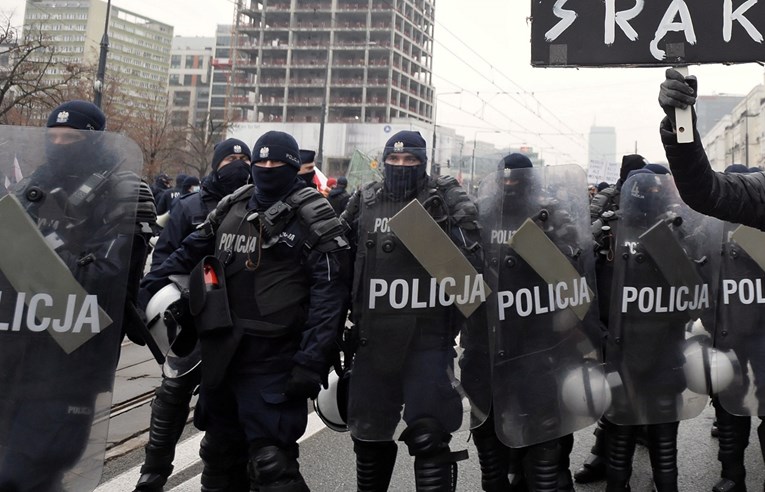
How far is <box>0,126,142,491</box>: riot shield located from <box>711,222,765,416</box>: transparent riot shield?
2.89m

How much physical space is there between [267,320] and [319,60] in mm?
Answer: 75994

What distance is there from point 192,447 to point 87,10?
346ft

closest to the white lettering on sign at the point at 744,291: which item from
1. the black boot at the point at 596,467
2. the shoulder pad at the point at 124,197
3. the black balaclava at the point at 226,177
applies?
the black boot at the point at 596,467

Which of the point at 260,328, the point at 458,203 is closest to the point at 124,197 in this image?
the point at 260,328

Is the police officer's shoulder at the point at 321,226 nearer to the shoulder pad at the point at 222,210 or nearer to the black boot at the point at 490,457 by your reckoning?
the shoulder pad at the point at 222,210

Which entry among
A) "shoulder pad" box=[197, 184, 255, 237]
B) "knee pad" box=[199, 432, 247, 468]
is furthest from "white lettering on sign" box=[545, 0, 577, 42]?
"knee pad" box=[199, 432, 247, 468]

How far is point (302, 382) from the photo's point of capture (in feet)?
8.63

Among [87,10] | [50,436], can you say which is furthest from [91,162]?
[87,10]

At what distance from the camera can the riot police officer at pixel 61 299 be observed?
2.33 meters

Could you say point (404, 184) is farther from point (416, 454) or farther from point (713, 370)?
point (713, 370)

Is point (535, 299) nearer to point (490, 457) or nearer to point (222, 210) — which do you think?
point (490, 457)

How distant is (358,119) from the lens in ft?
244

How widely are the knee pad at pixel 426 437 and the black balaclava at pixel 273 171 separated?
1187 millimetres

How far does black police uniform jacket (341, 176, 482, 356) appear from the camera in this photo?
2.79 meters
